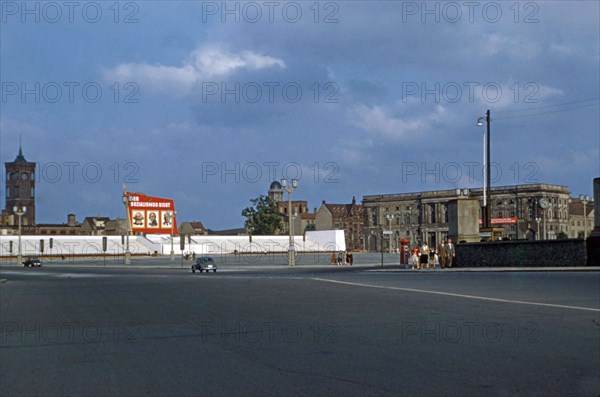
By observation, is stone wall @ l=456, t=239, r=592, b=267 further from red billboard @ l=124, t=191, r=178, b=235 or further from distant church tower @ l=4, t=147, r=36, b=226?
distant church tower @ l=4, t=147, r=36, b=226

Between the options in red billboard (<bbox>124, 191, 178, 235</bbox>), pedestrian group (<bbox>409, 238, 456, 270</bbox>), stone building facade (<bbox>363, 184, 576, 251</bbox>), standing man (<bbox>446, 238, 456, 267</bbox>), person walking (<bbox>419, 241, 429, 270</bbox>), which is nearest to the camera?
standing man (<bbox>446, 238, 456, 267</bbox>)

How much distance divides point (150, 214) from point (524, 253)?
9046 centimetres

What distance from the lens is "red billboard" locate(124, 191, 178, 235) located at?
120438 mm

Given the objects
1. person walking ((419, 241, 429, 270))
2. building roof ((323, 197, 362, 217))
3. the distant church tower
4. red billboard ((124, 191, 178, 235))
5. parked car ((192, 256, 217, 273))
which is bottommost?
parked car ((192, 256, 217, 273))

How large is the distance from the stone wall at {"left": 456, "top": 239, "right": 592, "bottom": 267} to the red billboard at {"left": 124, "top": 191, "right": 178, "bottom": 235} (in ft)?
263

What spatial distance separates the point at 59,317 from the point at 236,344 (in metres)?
7.67

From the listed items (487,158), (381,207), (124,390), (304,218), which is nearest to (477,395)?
(124,390)

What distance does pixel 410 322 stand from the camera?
47.2 feet

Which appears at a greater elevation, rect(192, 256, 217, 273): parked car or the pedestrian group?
the pedestrian group

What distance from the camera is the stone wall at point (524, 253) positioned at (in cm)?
3738

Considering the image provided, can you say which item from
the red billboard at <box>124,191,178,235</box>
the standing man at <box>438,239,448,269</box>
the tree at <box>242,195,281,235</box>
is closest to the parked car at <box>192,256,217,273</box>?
the standing man at <box>438,239,448,269</box>

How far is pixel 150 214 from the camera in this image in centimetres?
12231

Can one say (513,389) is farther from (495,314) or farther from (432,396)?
(495,314)

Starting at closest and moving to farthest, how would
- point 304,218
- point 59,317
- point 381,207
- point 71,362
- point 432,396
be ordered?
point 432,396 < point 71,362 < point 59,317 < point 381,207 < point 304,218
